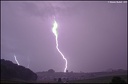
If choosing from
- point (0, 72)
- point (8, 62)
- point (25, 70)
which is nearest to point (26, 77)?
point (25, 70)

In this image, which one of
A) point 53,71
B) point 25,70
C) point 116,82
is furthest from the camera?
point 53,71

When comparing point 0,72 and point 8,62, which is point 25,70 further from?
point 0,72

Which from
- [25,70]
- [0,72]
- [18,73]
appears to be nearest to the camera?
[0,72]

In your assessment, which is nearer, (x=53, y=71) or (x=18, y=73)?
(x=18, y=73)

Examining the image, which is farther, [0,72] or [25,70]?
[25,70]

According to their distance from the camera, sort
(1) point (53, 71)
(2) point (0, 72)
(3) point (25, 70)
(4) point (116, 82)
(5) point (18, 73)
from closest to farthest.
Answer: (4) point (116, 82)
(2) point (0, 72)
(5) point (18, 73)
(3) point (25, 70)
(1) point (53, 71)

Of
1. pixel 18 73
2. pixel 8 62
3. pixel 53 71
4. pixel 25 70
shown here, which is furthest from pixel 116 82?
pixel 53 71

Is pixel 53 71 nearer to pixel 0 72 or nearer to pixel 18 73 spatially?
pixel 18 73

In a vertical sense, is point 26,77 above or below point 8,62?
below
